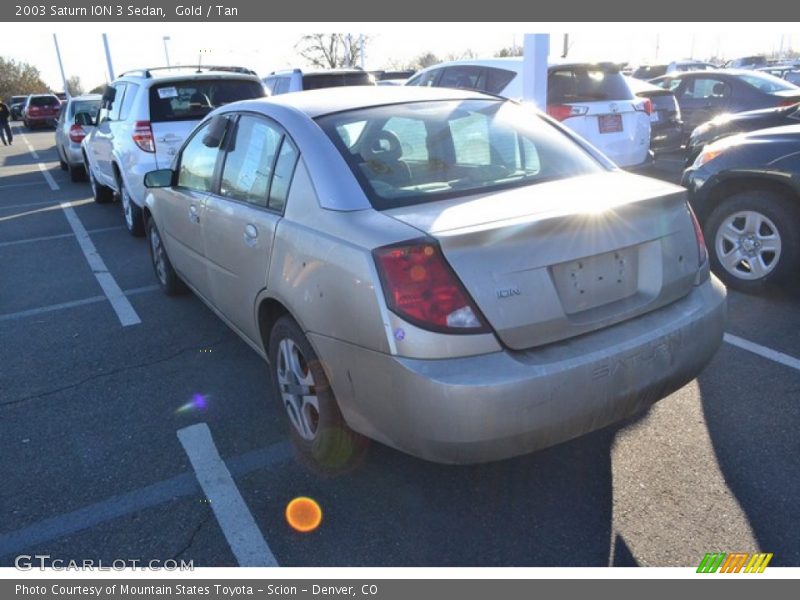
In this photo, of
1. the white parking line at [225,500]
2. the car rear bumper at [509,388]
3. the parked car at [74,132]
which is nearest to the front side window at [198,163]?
the white parking line at [225,500]

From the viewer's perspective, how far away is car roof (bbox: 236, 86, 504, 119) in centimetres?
317

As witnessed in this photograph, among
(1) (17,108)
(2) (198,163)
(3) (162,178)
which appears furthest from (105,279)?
(1) (17,108)

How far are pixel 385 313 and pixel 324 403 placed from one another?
69 cm

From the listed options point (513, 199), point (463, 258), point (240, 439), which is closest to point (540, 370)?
point (463, 258)

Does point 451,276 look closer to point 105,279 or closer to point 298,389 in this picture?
point 298,389

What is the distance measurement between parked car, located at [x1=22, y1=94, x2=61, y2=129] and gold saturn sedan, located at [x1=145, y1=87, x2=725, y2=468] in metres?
36.1

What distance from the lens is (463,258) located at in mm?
2258

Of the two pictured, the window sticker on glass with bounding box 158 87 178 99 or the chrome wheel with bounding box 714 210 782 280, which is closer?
the chrome wheel with bounding box 714 210 782 280

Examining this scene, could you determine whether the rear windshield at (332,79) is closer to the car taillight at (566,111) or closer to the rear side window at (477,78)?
the rear side window at (477,78)

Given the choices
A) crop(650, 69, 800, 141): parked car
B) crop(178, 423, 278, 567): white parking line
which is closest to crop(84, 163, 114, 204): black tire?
crop(178, 423, 278, 567): white parking line

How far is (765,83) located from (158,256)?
34.6 feet

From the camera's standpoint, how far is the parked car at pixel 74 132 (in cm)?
1231

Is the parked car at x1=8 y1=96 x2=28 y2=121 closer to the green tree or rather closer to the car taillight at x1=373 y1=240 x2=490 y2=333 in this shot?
the green tree

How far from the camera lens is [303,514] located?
2674mm
